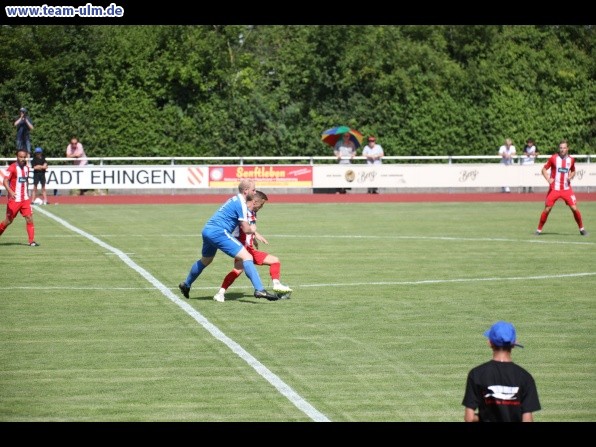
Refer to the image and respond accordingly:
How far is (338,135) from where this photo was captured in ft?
167

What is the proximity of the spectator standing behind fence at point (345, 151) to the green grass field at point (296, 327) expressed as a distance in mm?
16299

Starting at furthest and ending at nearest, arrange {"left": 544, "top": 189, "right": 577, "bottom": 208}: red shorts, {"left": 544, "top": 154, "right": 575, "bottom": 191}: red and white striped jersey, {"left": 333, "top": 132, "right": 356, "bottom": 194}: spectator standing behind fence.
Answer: {"left": 333, "top": 132, "right": 356, "bottom": 194}: spectator standing behind fence → {"left": 544, "top": 154, "right": 575, "bottom": 191}: red and white striped jersey → {"left": 544, "top": 189, "right": 577, "bottom": 208}: red shorts

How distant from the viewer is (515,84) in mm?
56656

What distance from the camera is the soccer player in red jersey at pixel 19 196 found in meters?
25.8

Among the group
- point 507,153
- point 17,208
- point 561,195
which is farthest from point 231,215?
point 507,153

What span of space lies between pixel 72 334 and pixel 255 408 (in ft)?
15.2

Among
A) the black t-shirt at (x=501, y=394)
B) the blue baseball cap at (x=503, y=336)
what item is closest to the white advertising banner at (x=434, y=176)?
the blue baseball cap at (x=503, y=336)

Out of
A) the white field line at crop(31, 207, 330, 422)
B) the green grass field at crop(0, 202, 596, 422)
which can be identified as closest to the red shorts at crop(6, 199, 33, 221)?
the green grass field at crop(0, 202, 596, 422)

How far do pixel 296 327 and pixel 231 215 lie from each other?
2.41 meters

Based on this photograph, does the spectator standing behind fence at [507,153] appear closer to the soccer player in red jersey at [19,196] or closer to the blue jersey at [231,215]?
the soccer player in red jersey at [19,196]

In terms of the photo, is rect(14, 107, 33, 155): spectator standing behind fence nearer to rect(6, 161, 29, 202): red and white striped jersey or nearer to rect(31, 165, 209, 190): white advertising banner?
rect(31, 165, 209, 190): white advertising banner

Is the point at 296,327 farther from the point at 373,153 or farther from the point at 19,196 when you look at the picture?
the point at 373,153

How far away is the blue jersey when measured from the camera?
16969 mm

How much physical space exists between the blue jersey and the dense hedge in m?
35.2
